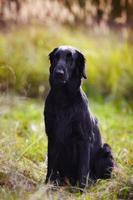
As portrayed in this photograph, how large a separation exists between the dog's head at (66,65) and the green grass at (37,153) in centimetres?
95

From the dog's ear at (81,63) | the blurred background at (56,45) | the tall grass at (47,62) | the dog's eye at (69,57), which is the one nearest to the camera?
the dog's eye at (69,57)

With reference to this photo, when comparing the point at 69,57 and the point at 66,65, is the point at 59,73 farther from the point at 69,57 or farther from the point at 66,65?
the point at 69,57

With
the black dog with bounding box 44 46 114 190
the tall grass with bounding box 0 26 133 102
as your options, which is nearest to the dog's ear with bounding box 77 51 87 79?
the black dog with bounding box 44 46 114 190

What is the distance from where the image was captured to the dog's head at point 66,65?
6.69 metres

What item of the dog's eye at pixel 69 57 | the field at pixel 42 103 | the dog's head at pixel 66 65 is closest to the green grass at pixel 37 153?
the field at pixel 42 103

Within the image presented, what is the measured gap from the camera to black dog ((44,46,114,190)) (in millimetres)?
6880

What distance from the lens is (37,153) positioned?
28.1 ft

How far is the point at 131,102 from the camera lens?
1244 centimetres

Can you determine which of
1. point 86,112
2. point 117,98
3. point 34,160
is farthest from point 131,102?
point 86,112

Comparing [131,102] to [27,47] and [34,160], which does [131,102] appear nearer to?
[27,47]

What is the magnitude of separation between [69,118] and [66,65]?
1.61 feet

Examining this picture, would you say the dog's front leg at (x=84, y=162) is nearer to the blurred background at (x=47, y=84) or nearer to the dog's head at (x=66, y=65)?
the blurred background at (x=47, y=84)

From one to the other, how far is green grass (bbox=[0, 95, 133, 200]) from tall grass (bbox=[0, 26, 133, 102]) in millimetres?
438

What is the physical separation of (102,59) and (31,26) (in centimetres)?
154
